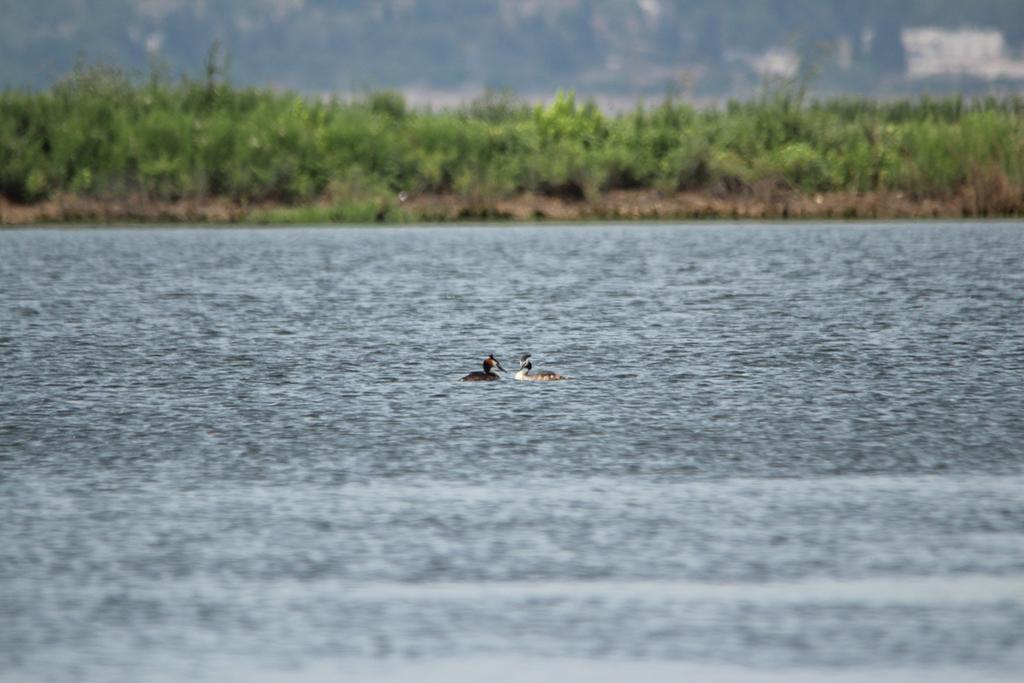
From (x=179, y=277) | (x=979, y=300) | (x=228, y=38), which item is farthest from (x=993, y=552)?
(x=228, y=38)

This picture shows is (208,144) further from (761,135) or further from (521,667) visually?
(521,667)

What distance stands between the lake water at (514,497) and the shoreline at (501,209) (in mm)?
23694

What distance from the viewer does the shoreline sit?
49.7 m

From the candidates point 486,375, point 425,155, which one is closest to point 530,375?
point 486,375

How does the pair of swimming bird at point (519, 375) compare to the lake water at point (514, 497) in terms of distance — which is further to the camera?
the pair of swimming bird at point (519, 375)

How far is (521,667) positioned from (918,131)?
42.1 m

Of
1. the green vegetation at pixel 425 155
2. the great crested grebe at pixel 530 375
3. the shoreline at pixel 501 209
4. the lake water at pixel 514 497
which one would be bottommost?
the lake water at pixel 514 497

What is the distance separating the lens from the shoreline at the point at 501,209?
163ft

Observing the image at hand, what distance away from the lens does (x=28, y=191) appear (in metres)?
49.7

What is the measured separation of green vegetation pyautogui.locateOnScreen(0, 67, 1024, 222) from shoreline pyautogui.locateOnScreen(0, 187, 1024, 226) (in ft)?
0.57

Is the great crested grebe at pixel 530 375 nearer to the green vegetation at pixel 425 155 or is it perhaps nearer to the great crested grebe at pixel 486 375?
the great crested grebe at pixel 486 375

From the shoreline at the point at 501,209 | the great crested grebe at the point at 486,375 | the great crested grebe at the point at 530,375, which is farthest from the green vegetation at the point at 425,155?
the great crested grebe at the point at 486,375

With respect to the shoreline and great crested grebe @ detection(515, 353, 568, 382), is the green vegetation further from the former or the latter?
great crested grebe @ detection(515, 353, 568, 382)

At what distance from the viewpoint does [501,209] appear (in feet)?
165
